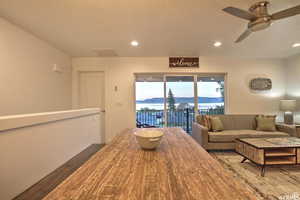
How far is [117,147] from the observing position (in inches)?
52.9

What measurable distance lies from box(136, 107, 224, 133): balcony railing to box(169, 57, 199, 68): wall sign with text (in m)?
1.39

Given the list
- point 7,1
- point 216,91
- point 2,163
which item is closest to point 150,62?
point 216,91

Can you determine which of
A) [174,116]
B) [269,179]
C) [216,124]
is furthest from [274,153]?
[174,116]

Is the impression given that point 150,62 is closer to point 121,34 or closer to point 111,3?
point 121,34

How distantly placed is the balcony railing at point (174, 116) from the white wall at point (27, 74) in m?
2.38

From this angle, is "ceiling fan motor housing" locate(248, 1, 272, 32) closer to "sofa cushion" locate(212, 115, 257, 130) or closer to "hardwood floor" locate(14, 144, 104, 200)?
"sofa cushion" locate(212, 115, 257, 130)

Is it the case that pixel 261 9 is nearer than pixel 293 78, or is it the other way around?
pixel 261 9

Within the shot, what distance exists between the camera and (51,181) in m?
2.13

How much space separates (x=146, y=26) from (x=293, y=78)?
4.61m

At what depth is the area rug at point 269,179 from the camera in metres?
1.92

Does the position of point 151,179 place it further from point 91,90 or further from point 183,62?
point 91,90

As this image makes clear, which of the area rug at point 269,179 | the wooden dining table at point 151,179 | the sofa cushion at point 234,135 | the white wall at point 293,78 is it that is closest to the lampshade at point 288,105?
the white wall at point 293,78

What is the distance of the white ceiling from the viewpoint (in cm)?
217

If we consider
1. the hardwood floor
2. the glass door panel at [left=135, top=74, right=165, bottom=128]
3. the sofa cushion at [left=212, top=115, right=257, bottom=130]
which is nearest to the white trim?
the hardwood floor
